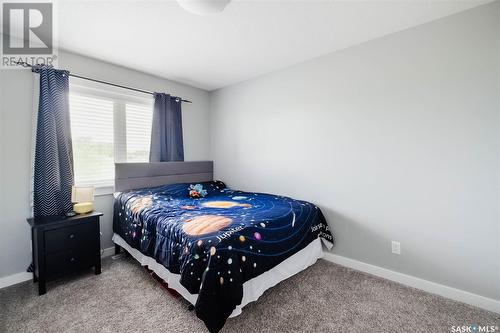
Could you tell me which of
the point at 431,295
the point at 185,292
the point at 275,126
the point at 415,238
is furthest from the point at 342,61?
the point at 185,292

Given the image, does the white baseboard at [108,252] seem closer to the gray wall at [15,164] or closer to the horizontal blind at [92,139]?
the gray wall at [15,164]

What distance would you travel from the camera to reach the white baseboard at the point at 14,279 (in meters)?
2.18

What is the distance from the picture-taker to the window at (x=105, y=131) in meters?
2.76

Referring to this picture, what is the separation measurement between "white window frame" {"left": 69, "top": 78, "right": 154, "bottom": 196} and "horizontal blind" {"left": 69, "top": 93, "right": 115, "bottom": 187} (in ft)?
0.13

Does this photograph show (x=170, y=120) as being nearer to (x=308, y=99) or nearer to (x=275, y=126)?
(x=275, y=126)

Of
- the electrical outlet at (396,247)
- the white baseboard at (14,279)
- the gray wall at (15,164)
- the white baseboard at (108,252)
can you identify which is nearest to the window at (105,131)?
the gray wall at (15,164)

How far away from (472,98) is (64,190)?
13.4ft

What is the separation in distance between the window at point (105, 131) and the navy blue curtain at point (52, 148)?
0.74ft

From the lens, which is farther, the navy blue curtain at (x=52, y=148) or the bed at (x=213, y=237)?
the navy blue curtain at (x=52, y=148)

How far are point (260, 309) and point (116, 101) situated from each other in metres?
3.05

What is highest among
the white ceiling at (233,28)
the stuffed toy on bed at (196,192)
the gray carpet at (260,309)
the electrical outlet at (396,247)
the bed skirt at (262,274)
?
the white ceiling at (233,28)

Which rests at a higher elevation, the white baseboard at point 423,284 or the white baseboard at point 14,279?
the white baseboard at point 14,279

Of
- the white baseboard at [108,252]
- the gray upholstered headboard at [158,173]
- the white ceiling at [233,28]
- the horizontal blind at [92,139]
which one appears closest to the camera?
the white ceiling at [233,28]

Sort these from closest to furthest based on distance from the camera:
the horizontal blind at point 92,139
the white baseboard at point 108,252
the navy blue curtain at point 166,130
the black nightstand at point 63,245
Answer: the black nightstand at point 63,245
the horizontal blind at point 92,139
the white baseboard at point 108,252
the navy blue curtain at point 166,130
